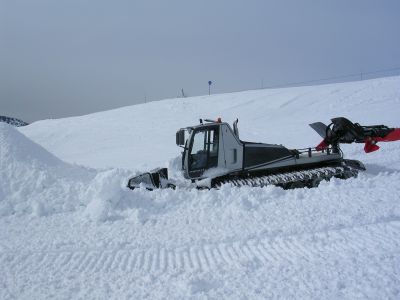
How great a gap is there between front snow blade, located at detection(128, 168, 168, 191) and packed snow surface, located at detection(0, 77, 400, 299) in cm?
78

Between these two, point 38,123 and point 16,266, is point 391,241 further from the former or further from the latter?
point 38,123

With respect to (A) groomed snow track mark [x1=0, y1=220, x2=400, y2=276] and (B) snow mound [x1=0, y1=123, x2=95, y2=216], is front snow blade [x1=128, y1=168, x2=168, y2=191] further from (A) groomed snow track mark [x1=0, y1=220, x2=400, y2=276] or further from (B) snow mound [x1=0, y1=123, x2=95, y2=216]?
(A) groomed snow track mark [x1=0, y1=220, x2=400, y2=276]

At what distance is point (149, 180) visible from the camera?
29.9 ft

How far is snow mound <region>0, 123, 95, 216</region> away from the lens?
7559 mm

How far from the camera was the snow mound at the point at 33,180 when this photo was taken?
756 centimetres

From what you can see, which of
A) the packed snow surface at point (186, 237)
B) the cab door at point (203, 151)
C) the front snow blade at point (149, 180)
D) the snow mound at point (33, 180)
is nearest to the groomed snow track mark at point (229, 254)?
the packed snow surface at point (186, 237)

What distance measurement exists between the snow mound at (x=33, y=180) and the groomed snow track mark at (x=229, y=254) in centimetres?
238

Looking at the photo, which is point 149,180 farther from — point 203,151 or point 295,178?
point 295,178

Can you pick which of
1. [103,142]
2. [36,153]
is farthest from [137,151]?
[36,153]

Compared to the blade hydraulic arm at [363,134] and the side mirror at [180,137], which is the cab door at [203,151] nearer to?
the side mirror at [180,137]

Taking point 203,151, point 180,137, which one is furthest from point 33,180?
point 203,151

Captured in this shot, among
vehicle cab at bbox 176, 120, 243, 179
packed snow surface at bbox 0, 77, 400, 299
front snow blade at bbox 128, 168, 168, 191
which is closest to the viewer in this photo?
packed snow surface at bbox 0, 77, 400, 299

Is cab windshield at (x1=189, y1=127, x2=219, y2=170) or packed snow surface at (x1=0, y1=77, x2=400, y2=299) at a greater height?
cab windshield at (x1=189, y1=127, x2=219, y2=170)

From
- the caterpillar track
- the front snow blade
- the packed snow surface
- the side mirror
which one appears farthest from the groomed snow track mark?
the side mirror
